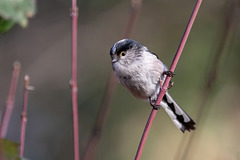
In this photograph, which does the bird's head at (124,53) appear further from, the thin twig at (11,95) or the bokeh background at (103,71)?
the bokeh background at (103,71)

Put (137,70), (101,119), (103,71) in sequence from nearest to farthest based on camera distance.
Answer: (101,119), (137,70), (103,71)

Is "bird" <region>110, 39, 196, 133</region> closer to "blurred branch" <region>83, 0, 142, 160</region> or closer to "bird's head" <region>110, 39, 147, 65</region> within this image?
"bird's head" <region>110, 39, 147, 65</region>

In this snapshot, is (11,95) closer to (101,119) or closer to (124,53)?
(101,119)

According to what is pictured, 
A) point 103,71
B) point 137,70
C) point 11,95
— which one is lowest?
point 11,95

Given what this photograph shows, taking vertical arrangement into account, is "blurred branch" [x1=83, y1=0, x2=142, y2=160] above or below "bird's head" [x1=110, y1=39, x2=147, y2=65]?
below

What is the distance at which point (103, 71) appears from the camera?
5.43 m

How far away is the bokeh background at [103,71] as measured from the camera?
4.59 metres

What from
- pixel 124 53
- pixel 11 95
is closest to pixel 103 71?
pixel 124 53

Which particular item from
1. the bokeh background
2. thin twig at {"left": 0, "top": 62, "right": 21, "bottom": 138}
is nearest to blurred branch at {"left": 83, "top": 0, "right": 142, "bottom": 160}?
thin twig at {"left": 0, "top": 62, "right": 21, "bottom": 138}

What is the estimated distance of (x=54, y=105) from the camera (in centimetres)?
579

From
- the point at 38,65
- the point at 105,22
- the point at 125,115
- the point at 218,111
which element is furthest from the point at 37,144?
the point at 218,111

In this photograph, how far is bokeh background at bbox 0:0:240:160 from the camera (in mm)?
4594

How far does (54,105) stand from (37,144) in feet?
2.07

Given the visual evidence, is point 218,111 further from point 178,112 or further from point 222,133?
point 178,112
